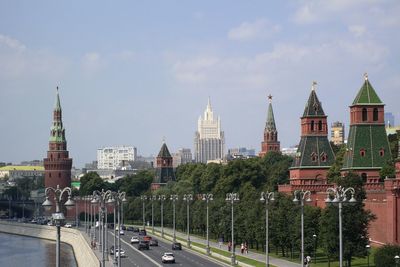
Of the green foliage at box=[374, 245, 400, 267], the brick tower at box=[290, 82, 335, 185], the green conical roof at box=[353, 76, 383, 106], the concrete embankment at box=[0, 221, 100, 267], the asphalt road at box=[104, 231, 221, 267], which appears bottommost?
the concrete embankment at box=[0, 221, 100, 267]

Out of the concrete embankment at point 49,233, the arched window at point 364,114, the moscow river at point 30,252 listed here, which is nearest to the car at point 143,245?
the concrete embankment at point 49,233

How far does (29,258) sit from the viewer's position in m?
130

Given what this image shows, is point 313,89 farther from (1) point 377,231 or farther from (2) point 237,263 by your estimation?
(2) point 237,263

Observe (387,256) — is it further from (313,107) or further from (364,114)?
(313,107)

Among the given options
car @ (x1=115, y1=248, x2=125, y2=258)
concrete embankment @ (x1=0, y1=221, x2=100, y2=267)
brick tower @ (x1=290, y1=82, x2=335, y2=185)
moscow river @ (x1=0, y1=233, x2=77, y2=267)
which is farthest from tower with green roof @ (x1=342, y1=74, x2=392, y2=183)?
moscow river @ (x1=0, y1=233, x2=77, y2=267)

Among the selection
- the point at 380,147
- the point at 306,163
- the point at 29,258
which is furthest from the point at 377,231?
the point at 29,258

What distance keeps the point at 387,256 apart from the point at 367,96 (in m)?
43.9

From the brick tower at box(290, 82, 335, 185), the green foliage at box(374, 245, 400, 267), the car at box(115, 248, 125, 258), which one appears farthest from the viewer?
the brick tower at box(290, 82, 335, 185)

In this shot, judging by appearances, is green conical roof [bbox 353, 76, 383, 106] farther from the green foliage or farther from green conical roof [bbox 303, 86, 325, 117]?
the green foliage

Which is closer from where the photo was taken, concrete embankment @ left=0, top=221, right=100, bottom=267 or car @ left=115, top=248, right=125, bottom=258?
car @ left=115, top=248, right=125, bottom=258

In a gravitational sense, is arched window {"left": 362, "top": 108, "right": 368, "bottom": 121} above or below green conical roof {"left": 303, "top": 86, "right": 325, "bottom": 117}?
below

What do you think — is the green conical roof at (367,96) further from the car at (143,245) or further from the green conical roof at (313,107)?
the car at (143,245)

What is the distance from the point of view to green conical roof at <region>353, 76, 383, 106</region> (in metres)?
106

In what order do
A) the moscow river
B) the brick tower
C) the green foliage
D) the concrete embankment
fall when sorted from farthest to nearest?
the concrete embankment < the brick tower < the moscow river < the green foliage
